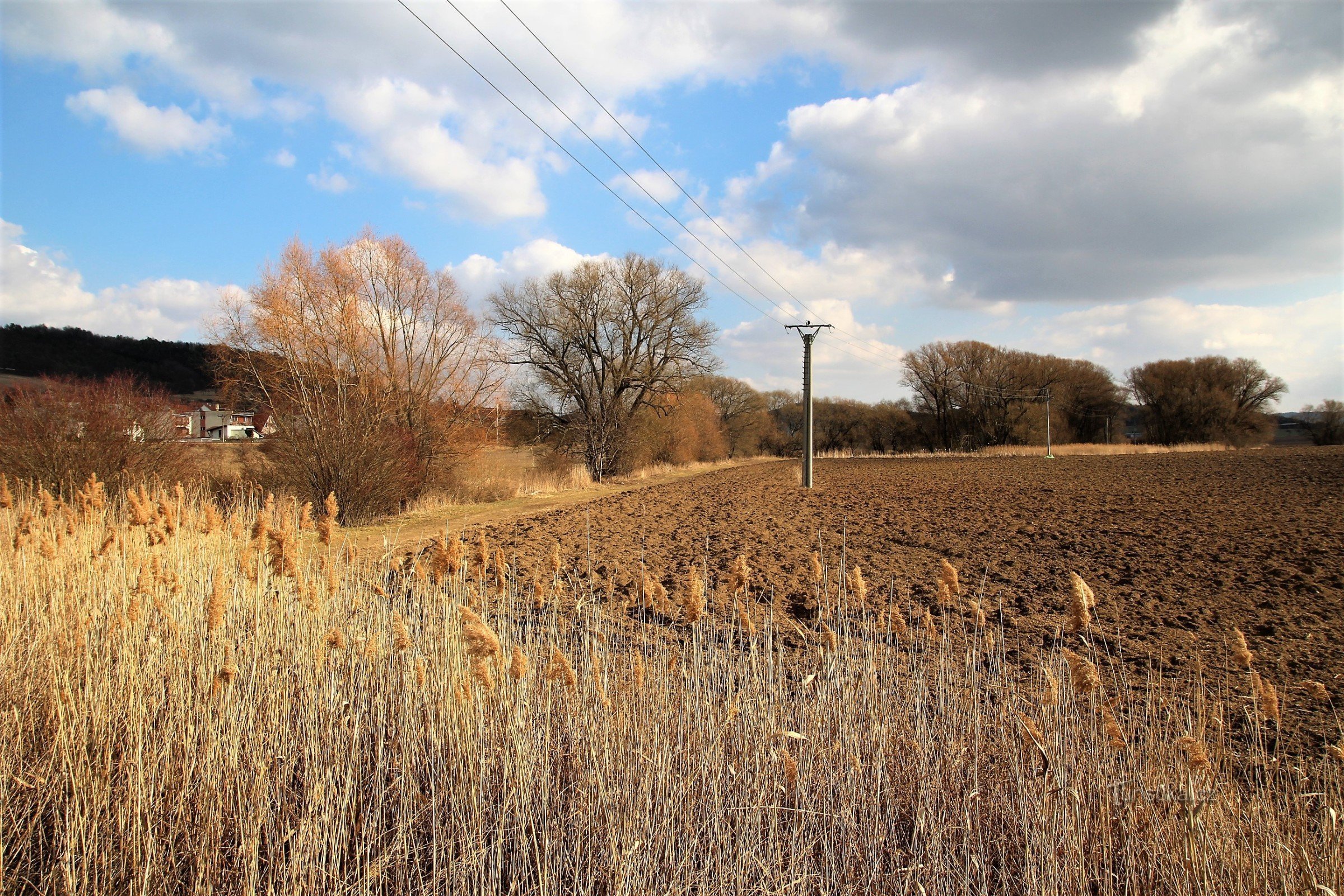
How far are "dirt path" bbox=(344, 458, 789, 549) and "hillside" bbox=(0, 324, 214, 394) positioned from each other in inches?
1346

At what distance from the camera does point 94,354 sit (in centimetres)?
5097

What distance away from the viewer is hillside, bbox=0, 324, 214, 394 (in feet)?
153

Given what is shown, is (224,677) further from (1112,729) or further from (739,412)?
(739,412)

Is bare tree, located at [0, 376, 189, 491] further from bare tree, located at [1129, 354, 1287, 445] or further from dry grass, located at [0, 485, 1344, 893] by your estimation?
bare tree, located at [1129, 354, 1287, 445]

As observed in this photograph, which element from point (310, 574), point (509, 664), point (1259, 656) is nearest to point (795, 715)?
point (509, 664)

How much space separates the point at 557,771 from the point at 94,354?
65636mm

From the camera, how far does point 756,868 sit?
2.57 metres

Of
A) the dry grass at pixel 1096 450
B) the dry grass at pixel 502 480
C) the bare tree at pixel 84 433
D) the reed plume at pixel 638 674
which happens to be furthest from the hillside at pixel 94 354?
the dry grass at pixel 1096 450

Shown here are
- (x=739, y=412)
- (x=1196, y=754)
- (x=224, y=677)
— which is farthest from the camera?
(x=739, y=412)

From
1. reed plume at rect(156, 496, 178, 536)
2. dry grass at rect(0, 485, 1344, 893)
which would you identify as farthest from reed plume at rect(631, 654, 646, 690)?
reed plume at rect(156, 496, 178, 536)

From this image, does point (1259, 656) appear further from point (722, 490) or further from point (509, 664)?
point (722, 490)

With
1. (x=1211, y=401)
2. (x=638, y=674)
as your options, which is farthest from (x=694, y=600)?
(x=1211, y=401)

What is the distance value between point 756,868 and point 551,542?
329 inches

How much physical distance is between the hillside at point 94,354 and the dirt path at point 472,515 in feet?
112
